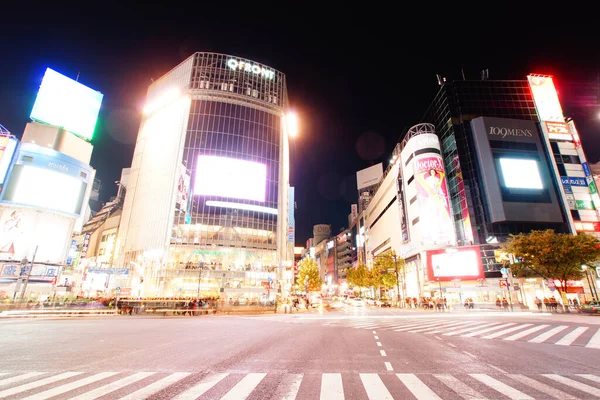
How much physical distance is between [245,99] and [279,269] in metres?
46.6

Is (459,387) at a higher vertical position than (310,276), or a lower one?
lower

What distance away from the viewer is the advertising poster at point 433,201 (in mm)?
58344

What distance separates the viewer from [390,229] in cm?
8638

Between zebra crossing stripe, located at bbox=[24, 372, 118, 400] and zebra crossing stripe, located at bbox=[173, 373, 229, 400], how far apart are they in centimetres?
241

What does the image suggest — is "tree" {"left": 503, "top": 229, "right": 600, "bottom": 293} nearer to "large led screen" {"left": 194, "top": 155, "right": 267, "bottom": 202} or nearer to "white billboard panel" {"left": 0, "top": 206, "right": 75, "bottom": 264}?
"large led screen" {"left": 194, "top": 155, "right": 267, "bottom": 202}

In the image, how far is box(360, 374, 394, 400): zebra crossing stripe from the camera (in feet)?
18.5

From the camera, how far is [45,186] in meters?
58.5

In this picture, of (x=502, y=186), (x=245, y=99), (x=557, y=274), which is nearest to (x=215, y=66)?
(x=245, y=99)

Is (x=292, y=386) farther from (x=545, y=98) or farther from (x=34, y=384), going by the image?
(x=545, y=98)

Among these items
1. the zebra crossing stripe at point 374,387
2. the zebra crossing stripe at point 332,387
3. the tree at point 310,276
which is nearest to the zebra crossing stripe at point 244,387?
the zebra crossing stripe at point 332,387

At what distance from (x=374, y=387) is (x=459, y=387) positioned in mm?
1806

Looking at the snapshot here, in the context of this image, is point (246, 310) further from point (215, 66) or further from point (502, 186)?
point (215, 66)

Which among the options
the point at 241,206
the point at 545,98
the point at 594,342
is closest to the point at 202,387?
Result: the point at 594,342

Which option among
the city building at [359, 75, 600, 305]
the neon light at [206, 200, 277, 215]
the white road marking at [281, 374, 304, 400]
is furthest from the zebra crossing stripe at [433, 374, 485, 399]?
the neon light at [206, 200, 277, 215]
